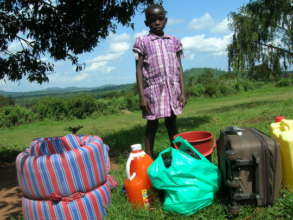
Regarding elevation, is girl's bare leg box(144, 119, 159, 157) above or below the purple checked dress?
below

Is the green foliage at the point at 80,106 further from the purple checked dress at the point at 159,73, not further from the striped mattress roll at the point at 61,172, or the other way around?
the striped mattress roll at the point at 61,172

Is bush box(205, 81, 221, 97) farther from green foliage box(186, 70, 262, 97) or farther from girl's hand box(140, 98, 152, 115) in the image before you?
Result: girl's hand box(140, 98, 152, 115)

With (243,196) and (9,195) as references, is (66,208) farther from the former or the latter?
(9,195)

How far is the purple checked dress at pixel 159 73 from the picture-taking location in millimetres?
3348

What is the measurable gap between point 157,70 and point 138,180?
4.21 feet

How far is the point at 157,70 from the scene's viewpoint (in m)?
3.36

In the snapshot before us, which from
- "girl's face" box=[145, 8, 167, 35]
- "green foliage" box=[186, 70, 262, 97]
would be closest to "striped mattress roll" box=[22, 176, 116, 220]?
"girl's face" box=[145, 8, 167, 35]

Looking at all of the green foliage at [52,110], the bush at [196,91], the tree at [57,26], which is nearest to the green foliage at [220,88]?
the bush at [196,91]

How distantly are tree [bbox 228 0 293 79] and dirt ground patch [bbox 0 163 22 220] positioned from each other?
12.2 m

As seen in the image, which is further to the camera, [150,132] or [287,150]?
[150,132]

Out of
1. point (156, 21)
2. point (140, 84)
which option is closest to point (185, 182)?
point (140, 84)

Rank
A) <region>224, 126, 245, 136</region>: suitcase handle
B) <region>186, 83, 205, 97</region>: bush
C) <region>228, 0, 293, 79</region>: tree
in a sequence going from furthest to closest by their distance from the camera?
<region>186, 83, 205, 97</region>: bush, <region>228, 0, 293, 79</region>: tree, <region>224, 126, 245, 136</region>: suitcase handle

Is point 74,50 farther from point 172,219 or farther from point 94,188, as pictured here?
point 172,219

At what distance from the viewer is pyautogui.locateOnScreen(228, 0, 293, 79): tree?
13406 mm
